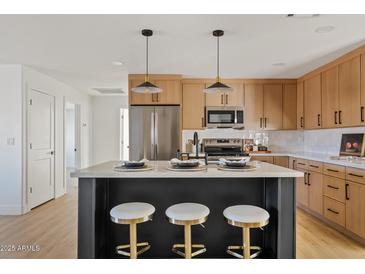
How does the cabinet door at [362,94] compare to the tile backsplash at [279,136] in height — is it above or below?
above

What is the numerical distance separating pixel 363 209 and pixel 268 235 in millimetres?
1281

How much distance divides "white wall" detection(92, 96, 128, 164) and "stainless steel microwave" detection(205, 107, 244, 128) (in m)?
3.03

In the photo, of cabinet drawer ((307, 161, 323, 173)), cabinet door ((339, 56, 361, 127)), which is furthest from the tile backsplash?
cabinet door ((339, 56, 361, 127))

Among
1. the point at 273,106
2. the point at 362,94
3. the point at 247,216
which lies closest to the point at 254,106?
the point at 273,106

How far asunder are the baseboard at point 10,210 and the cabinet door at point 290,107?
15.6 feet

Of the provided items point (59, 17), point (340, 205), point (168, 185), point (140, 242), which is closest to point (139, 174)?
point (168, 185)

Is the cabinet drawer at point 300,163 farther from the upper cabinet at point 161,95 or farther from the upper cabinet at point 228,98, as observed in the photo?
the upper cabinet at point 161,95

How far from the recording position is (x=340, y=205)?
306cm

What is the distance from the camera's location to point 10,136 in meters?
3.84

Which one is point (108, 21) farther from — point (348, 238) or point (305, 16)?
point (348, 238)

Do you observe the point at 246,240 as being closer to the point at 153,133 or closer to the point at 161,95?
the point at 153,133

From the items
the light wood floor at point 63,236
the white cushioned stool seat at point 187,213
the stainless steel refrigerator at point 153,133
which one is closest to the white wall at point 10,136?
the light wood floor at point 63,236

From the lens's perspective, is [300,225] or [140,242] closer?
→ [140,242]

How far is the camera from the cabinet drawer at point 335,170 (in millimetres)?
2998
